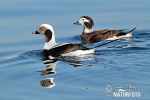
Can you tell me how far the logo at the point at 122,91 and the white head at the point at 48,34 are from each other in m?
3.84

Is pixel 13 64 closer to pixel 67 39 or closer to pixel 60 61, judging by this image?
pixel 60 61

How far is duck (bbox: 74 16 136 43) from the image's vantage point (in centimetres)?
1622

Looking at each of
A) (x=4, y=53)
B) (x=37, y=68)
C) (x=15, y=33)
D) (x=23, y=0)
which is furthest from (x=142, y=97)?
(x=23, y=0)

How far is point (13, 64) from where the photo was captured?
43.9ft

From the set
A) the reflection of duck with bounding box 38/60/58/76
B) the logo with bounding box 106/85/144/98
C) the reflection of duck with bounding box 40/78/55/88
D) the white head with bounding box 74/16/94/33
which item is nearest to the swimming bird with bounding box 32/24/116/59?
the reflection of duck with bounding box 38/60/58/76

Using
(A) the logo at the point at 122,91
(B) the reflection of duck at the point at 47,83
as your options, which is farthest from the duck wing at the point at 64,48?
(A) the logo at the point at 122,91

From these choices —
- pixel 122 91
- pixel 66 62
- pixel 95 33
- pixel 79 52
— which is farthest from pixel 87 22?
pixel 122 91

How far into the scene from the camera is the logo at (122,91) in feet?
34.9

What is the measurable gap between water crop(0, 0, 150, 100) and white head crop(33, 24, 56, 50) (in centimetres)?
32

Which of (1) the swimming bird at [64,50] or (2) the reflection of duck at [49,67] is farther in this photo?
(1) the swimming bird at [64,50]

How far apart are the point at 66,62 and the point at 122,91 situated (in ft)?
9.52

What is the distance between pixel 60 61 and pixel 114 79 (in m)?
2.34

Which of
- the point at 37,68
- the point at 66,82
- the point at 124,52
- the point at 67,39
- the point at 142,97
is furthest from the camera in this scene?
the point at 67,39

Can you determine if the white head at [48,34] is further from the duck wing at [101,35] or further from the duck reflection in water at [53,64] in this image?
the duck wing at [101,35]
